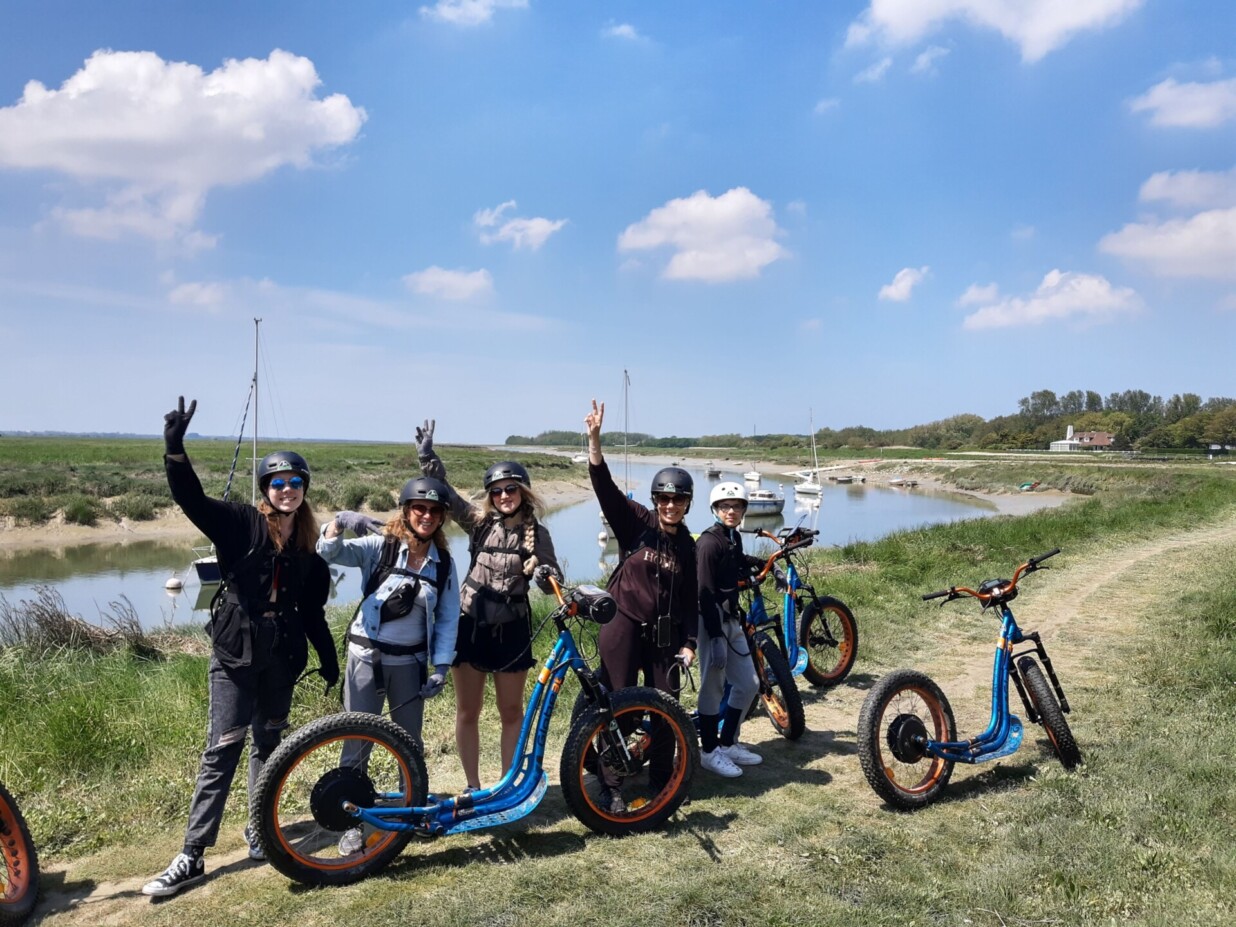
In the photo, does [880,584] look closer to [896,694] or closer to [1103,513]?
[896,694]

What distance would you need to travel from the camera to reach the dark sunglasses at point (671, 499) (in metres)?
4.50

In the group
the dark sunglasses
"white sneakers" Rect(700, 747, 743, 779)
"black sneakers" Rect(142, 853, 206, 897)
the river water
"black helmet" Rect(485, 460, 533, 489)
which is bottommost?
the river water

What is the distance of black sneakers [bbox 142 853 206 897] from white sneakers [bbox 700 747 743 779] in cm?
272

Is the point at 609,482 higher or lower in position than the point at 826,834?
higher

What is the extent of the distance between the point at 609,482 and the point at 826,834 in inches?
82.7

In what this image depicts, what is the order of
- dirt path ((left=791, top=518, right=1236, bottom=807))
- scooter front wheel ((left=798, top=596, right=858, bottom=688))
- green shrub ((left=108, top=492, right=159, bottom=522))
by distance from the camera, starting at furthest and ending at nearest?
green shrub ((left=108, top=492, right=159, bottom=522))
scooter front wheel ((left=798, top=596, right=858, bottom=688))
dirt path ((left=791, top=518, right=1236, bottom=807))

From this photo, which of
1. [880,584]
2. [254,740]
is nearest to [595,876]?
[254,740]

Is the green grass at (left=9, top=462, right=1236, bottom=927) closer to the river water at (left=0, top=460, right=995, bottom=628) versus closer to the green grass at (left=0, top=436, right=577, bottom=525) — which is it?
the river water at (left=0, top=460, right=995, bottom=628)

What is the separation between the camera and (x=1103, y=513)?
1975cm

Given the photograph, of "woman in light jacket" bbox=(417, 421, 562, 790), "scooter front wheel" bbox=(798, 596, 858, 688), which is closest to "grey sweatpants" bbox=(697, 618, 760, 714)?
"woman in light jacket" bbox=(417, 421, 562, 790)

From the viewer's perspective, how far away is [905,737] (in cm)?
432

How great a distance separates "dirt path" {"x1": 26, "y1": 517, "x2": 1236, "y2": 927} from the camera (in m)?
3.48

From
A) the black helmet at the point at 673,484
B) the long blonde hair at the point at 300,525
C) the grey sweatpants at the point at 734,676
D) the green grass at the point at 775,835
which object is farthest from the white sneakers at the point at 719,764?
the long blonde hair at the point at 300,525

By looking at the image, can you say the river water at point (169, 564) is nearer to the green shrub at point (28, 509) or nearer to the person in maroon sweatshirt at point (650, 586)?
the green shrub at point (28, 509)
